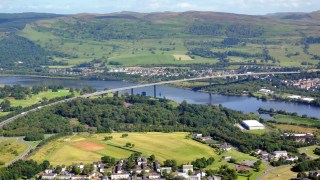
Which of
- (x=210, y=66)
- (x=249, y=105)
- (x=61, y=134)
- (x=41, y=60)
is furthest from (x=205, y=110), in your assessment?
(x=41, y=60)

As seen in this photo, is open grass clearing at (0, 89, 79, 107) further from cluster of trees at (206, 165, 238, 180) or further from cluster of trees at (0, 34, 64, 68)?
cluster of trees at (0, 34, 64, 68)

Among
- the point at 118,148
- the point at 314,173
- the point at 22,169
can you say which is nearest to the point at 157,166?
the point at 118,148

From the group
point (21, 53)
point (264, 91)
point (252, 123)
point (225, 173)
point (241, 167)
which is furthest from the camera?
point (21, 53)

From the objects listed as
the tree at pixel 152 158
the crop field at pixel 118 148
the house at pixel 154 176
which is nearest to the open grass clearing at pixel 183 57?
the crop field at pixel 118 148

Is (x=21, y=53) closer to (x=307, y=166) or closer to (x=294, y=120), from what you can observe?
(x=294, y=120)

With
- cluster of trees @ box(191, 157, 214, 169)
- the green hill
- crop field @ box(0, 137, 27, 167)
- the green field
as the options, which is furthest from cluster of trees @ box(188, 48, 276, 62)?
cluster of trees @ box(191, 157, 214, 169)

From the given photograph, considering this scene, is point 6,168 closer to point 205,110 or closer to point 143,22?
point 205,110

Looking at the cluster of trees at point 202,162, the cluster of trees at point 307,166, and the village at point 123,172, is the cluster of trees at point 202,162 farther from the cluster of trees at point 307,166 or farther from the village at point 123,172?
the cluster of trees at point 307,166
